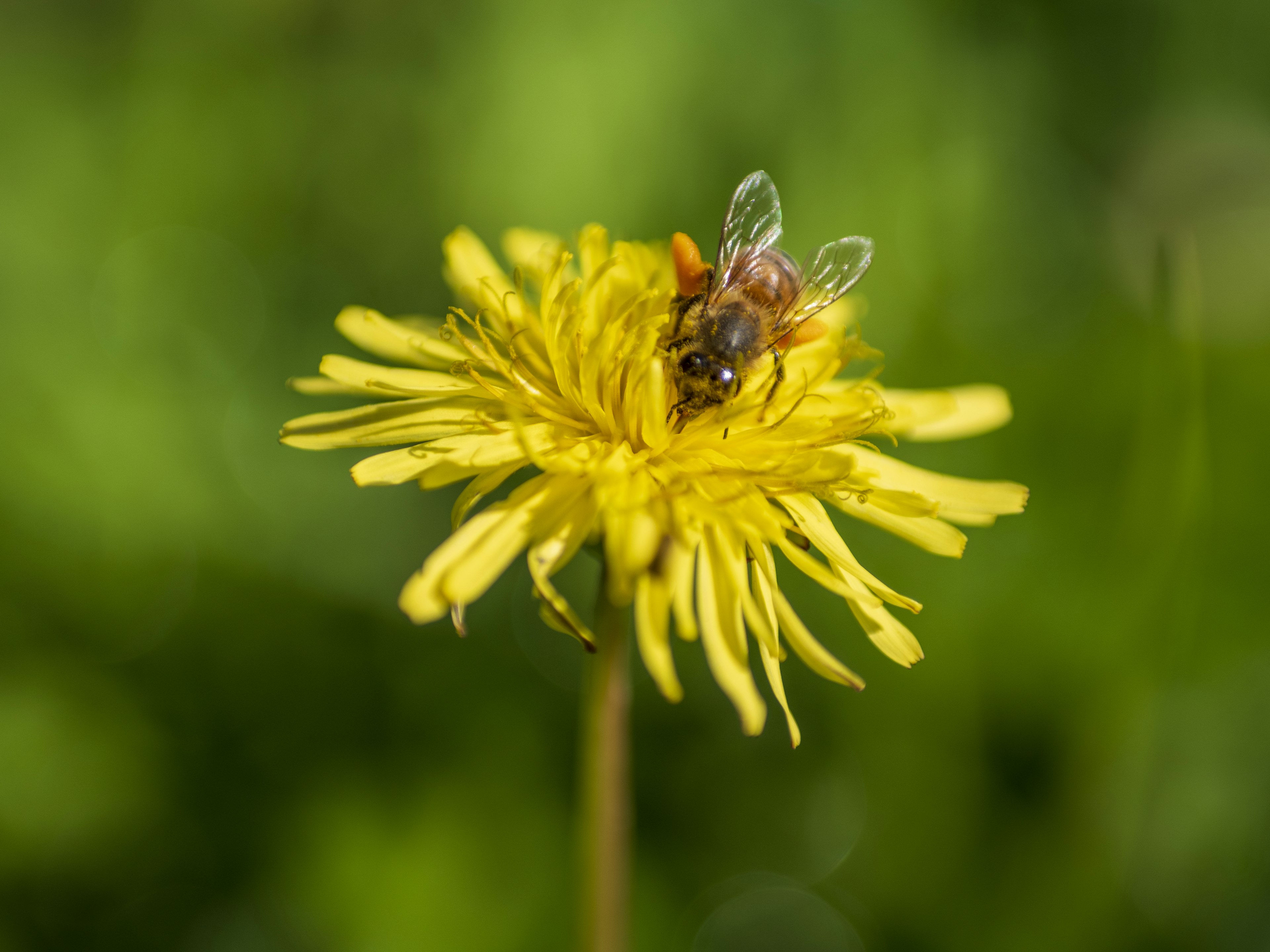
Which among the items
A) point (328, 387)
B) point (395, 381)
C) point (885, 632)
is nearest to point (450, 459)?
point (395, 381)

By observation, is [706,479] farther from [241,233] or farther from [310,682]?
[241,233]

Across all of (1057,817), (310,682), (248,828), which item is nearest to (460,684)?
(310,682)

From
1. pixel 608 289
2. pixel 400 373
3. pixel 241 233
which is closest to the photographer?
pixel 400 373

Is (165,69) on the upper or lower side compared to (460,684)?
upper

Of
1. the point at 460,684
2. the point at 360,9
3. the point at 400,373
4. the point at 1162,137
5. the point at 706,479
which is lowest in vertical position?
the point at 460,684

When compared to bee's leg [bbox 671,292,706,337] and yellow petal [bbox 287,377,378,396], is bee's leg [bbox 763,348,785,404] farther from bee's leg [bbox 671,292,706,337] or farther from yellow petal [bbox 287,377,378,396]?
yellow petal [bbox 287,377,378,396]

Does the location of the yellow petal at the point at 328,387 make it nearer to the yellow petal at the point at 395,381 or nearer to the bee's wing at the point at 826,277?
the yellow petal at the point at 395,381

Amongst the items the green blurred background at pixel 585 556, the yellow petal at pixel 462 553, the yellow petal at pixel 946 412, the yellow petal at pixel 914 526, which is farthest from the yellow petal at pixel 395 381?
the green blurred background at pixel 585 556

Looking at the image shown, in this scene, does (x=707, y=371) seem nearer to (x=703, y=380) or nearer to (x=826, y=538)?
(x=703, y=380)
